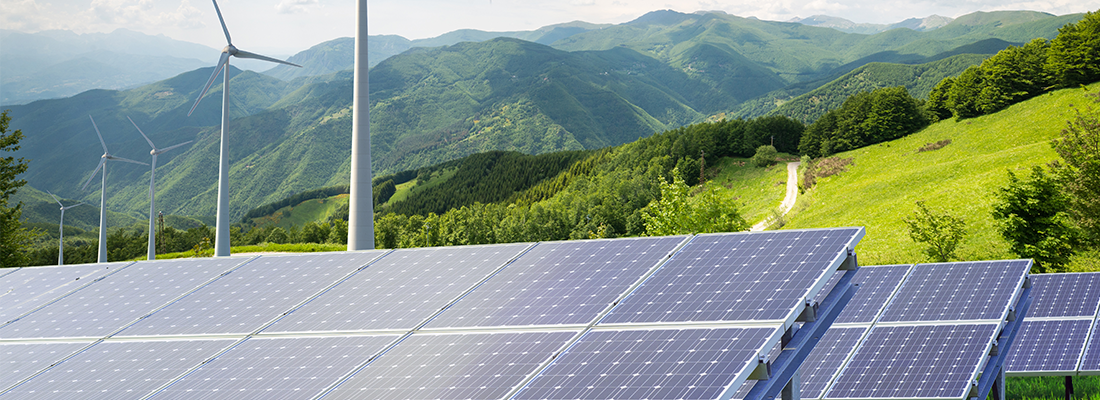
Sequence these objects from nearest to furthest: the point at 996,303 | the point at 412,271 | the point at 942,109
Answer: the point at 412,271
the point at 996,303
the point at 942,109

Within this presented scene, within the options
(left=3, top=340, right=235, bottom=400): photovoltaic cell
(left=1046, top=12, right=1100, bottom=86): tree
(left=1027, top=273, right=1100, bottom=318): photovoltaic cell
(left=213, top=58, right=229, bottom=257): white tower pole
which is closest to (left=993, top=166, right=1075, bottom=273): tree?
(left=1027, top=273, right=1100, bottom=318): photovoltaic cell

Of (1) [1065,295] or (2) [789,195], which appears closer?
(1) [1065,295]

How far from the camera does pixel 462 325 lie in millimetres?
13445

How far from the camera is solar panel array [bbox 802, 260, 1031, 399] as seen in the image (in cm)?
2094

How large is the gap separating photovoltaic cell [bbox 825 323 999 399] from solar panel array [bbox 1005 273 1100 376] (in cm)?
559

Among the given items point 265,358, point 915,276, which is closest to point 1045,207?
point 915,276

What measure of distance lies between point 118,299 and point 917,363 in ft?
82.7

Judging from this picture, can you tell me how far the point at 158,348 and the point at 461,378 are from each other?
26.9 ft

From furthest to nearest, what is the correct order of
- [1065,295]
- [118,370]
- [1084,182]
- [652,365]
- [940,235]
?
[940,235] < [1084,182] < [1065,295] < [118,370] < [652,365]

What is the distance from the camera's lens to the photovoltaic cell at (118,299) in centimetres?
1727

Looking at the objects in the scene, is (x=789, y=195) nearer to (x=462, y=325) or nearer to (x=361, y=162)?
(x=361, y=162)

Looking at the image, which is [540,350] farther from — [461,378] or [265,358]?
[265,358]

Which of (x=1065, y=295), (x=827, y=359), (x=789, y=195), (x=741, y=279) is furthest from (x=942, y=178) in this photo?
(x=741, y=279)

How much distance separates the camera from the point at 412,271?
17.6 m
